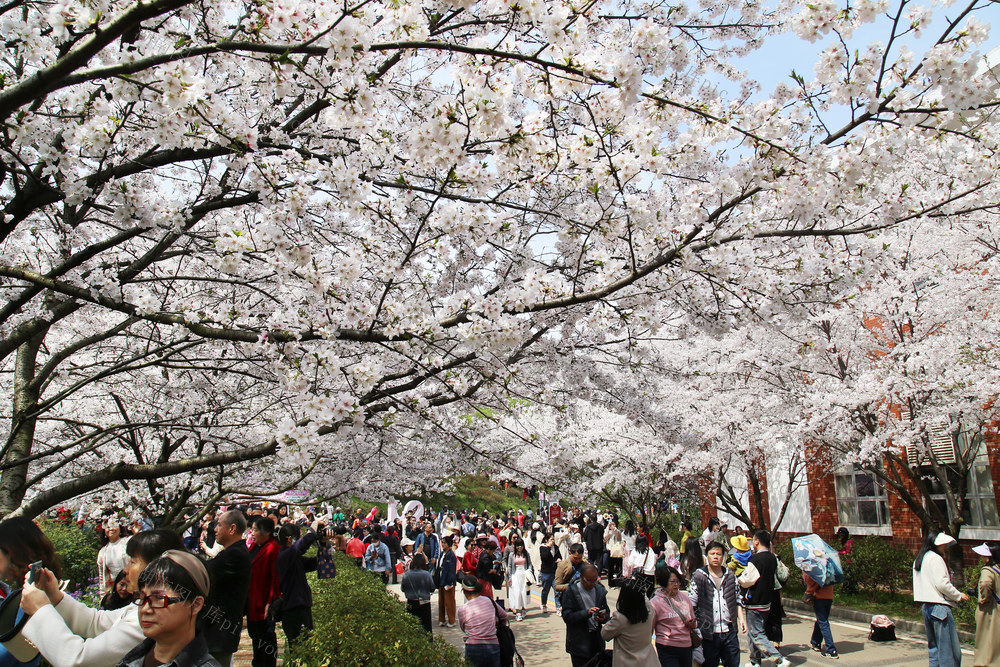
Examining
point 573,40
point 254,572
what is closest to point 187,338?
point 254,572

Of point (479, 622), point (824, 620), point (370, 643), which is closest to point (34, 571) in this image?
point (370, 643)

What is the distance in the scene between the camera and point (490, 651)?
6684 mm

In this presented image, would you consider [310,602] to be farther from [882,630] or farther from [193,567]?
[882,630]

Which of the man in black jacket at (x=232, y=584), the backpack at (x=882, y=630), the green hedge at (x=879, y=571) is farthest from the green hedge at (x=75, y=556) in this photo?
the green hedge at (x=879, y=571)

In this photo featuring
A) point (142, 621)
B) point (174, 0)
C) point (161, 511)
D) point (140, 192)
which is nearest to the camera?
point (142, 621)

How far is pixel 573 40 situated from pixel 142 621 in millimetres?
3148

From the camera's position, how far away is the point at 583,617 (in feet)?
21.1

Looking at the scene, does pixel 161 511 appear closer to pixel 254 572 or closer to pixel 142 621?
pixel 254 572

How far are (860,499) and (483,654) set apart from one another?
1747 cm

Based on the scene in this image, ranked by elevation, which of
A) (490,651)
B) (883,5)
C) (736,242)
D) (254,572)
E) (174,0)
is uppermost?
(883,5)

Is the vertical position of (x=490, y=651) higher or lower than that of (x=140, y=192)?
lower

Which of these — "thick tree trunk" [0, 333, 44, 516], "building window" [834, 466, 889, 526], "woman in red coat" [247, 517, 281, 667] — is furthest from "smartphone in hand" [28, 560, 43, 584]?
"building window" [834, 466, 889, 526]

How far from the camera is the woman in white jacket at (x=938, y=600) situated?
23.0ft

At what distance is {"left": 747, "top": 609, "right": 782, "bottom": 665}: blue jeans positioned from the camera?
8695 mm
